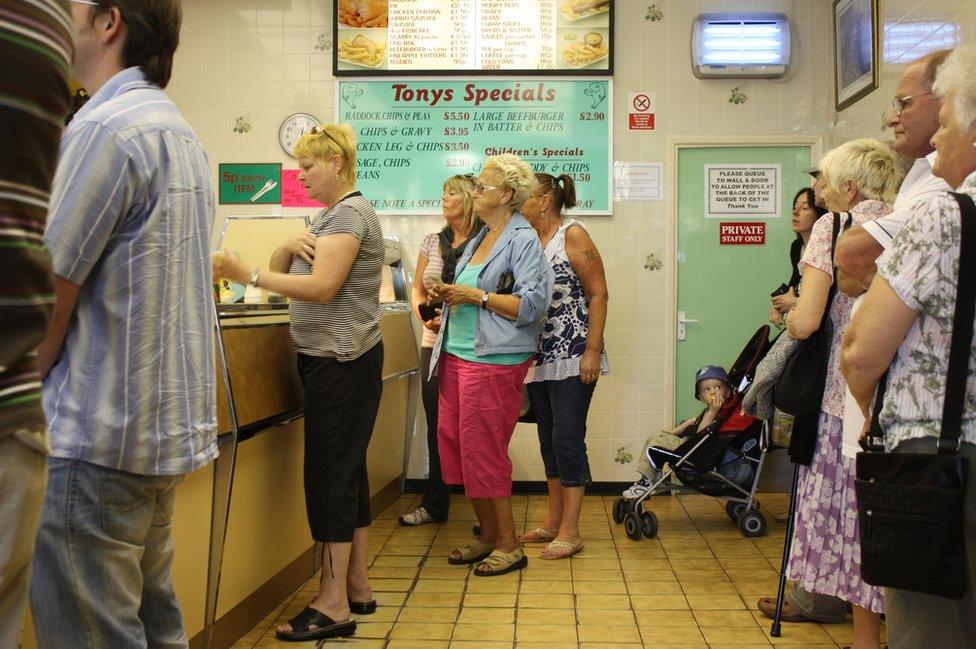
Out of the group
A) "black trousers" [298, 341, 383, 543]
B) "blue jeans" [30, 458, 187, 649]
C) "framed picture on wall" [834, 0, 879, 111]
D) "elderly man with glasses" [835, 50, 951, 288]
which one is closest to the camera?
"blue jeans" [30, 458, 187, 649]

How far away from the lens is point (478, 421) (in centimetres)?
370

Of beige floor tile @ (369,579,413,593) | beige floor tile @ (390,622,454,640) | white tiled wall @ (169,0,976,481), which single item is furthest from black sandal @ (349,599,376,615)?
white tiled wall @ (169,0,976,481)

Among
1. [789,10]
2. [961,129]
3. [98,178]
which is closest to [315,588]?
[98,178]

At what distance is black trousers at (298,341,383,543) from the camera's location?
9.82 ft

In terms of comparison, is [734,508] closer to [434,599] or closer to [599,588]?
[599,588]

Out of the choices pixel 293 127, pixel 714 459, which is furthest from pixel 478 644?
pixel 293 127

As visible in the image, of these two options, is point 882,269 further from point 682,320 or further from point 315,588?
point 682,320

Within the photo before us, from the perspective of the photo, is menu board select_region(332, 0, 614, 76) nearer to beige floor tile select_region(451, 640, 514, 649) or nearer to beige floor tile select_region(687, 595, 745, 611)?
beige floor tile select_region(687, 595, 745, 611)

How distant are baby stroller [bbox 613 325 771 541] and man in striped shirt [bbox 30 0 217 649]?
3301mm

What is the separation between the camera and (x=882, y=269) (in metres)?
1.69

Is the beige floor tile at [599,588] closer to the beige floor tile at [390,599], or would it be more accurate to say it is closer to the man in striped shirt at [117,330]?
the beige floor tile at [390,599]

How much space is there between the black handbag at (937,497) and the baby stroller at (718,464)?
275cm

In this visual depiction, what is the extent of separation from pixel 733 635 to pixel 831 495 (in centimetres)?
66

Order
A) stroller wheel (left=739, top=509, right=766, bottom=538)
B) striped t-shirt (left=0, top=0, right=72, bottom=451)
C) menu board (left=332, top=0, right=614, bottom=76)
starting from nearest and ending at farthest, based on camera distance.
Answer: striped t-shirt (left=0, top=0, right=72, bottom=451) < stroller wheel (left=739, top=509, right=766, bottom=538) < menu board (left=332, top=0, right=614, bottom=76)
